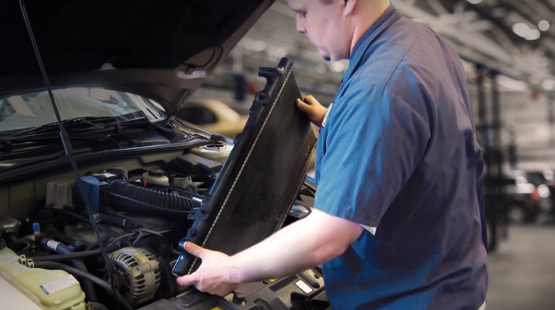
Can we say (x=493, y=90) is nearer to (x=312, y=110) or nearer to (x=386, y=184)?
(x=312, y=110)

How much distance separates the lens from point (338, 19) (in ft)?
A: 3.18

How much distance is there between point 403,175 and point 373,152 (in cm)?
9

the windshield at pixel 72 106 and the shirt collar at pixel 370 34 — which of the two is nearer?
the shirt collar at pixel 370 34

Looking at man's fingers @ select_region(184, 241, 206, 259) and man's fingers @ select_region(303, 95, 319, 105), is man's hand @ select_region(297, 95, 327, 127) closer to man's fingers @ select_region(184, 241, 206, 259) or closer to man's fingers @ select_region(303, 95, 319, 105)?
man's fingers @ select_region(303, 95, 319, 105)

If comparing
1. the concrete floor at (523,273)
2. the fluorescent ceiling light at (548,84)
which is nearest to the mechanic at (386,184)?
the concrete floor at (523,273)

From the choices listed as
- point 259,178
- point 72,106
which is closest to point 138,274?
point 259,178

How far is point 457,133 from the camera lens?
3.16ft

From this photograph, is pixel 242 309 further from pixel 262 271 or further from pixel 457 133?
pixel 457 133

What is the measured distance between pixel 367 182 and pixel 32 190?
3.85 feet

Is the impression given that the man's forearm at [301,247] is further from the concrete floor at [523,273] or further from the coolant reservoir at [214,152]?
the concrete floor at [523,273]

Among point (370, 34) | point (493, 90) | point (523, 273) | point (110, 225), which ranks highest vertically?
point (370, 34)

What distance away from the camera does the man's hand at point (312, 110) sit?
136cm

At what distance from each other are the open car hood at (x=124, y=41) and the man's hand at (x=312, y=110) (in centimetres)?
58

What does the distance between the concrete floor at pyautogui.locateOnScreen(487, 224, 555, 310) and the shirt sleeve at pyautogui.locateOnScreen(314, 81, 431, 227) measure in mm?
3241
